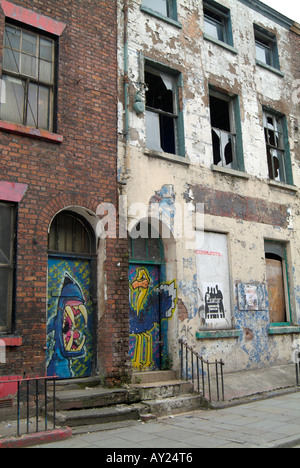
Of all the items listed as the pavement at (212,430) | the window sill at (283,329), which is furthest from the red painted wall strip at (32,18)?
the window sill at (283,329)

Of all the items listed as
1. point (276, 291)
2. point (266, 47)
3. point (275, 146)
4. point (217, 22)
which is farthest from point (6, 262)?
point (266, 47)

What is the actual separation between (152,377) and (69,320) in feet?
6.60

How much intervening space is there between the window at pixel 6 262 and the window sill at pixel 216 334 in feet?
13.3

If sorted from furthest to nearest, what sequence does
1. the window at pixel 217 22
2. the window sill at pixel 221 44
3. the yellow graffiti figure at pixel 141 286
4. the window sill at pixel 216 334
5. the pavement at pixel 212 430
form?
the window at pixel 217 22 → the window sill at pixel 221 44 → the window sill at pixel 216 334 → the yellow graffiti figure at pixel 141 286 → the pavement at pixel 212 430

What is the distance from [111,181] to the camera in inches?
331

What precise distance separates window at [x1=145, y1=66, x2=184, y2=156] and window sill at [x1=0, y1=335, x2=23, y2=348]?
16.5 feet

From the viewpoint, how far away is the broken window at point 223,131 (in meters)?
11.1

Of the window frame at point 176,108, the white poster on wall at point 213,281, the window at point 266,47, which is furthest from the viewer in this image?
the window at point 266,47

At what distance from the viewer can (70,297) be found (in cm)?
785

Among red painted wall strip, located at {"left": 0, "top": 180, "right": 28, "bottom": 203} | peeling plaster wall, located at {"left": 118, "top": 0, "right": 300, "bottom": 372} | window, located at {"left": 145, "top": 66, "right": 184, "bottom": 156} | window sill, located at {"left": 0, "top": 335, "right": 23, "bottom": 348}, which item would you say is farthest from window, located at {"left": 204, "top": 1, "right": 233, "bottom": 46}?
window sill, located at {"left": 0, "top": 335, "right": 23, "bottom": 348}

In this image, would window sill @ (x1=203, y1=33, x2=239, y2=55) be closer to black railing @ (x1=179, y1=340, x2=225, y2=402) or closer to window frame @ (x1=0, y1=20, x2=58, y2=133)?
window frame @ (x1=0, y1=20, x2=58, y2=133)

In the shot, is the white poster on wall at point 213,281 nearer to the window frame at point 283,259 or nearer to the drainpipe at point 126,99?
the window frame at point 283,259
